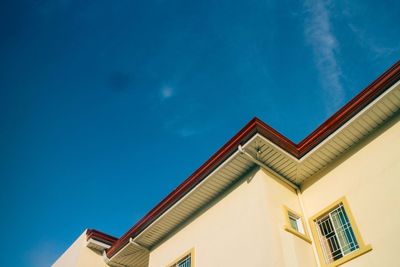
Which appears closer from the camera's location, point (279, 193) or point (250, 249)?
point (250, 249)

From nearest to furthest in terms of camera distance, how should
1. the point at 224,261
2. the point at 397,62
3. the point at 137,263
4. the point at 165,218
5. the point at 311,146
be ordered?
1. the point at 397,62
2. the point at 224,261
3. the point at 311,146
4. the point at 165,218
5. the point at 137,263

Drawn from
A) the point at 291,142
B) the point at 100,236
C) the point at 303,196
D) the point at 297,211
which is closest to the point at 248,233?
the point at 297,211

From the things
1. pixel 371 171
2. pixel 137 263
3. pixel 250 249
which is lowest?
pixel 250 249

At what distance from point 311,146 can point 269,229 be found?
3.30 m

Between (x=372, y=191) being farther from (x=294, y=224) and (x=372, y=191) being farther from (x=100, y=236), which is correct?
(x=100, y=236)

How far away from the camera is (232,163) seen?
38.8 ft

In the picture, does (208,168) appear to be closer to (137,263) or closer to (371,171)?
A: (371,171)

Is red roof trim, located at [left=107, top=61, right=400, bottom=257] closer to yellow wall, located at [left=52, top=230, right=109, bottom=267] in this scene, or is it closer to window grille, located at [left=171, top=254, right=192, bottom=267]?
window grille, located at [left=171, top=254, right=192, bottom=267]

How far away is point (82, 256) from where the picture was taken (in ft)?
54.0

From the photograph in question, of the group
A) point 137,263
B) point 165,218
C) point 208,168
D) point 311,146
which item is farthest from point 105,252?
point 311,146

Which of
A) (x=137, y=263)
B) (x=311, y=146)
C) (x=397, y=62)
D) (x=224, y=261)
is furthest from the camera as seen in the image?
(x=137, y=263)

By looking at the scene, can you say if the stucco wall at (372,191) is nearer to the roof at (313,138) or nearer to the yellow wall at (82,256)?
the roof at (313,138)

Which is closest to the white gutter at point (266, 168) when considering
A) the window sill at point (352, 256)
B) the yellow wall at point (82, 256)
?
the window sill at point (352, 256)

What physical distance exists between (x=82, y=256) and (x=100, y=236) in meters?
1.18
